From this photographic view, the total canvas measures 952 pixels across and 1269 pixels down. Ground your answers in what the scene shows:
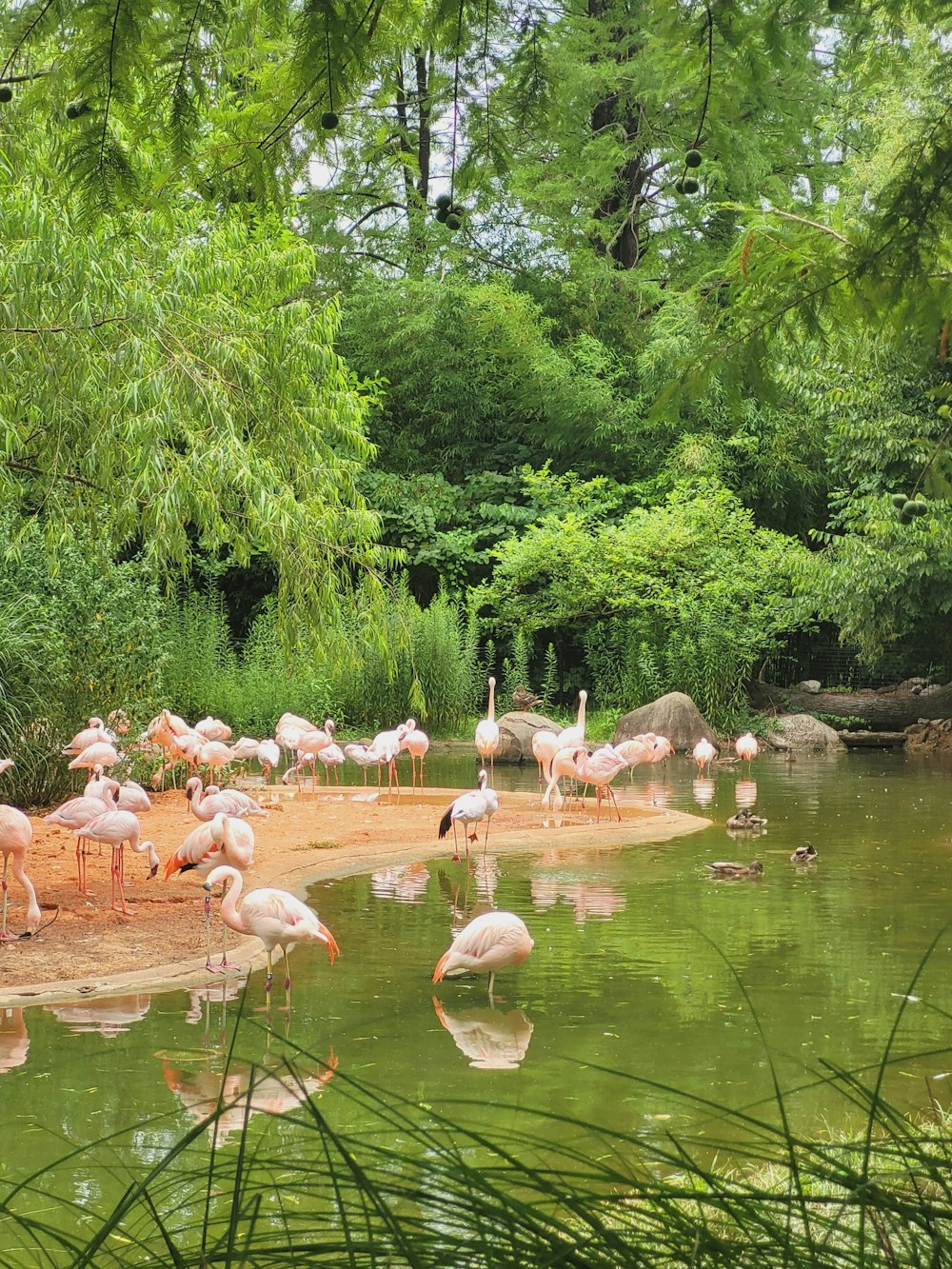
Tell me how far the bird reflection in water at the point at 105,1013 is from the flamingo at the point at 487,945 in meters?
1.26

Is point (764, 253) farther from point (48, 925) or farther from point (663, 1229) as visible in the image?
point (48, 925)

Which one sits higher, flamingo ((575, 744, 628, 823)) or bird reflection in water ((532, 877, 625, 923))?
flamingo ((575, 744, 628, 823))

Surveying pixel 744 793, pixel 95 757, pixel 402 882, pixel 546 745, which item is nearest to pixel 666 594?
pixel 744 793

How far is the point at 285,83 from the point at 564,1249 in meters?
3.21

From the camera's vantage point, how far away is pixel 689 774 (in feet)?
51.0

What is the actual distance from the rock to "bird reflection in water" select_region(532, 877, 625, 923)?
10792 millimetres

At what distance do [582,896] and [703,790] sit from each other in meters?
6.07

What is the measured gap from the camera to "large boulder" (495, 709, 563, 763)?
1691cm

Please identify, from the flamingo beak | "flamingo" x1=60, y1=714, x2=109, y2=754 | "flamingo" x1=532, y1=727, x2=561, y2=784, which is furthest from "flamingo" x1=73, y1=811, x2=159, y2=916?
"flamingo" x1=532, y1=727, x2=561, y2=784

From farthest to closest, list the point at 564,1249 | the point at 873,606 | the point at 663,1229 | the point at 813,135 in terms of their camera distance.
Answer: the point at 813,135 → the point at 873,606 → the point at 663,1229 → the point at 564,1249

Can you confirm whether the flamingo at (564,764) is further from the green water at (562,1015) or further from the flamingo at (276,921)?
the flamingo at (276,921)

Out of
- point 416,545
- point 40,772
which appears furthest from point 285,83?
point 416,545

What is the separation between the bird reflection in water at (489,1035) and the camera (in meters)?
4.76

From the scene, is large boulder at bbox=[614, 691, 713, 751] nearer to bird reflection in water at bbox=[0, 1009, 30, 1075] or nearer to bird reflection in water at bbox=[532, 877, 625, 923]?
bird reflection in water at bbox=[532, 877, 625, 923]
